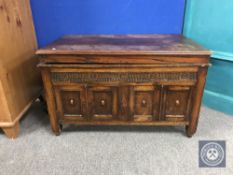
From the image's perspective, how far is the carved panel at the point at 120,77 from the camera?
4.11 feet

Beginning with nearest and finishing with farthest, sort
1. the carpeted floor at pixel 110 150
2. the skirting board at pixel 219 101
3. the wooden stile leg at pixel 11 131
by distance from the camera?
1. the carpeted floor at pixel 110 150
2. the wooden stile leg at pixel 11 131
3. the skirting board at pixel 219 101

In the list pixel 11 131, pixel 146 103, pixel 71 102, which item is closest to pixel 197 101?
pixel 146 103

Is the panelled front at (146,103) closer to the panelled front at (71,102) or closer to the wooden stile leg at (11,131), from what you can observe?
the panelled front at (71,102)

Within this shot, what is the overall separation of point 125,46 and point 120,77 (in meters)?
0.22

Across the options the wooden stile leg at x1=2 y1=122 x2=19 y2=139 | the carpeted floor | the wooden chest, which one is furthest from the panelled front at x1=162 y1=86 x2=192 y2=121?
the wooden stile leg at x1=2 y1=122 x2=19 y2=139

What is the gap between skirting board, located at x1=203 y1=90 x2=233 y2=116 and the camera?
1.70m

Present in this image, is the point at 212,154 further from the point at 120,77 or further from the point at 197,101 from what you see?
the point at 120,77

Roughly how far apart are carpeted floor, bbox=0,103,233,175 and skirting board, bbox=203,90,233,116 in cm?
9

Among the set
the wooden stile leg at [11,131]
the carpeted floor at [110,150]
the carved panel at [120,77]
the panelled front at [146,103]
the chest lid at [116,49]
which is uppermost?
the chest lid at [116,49]

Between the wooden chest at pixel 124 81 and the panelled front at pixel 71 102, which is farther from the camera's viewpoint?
the panelled front at pixel 71 102

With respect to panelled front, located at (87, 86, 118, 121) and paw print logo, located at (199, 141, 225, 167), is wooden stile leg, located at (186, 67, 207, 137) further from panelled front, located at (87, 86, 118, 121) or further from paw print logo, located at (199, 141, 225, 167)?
panelled front, located at (87, 86, 118, 121)

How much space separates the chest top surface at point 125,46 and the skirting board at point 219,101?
0.65 metres

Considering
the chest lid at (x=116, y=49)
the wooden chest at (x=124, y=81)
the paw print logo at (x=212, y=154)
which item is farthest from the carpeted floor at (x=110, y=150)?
the chest lid at (x=116, y=49)

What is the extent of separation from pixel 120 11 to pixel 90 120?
982mm
